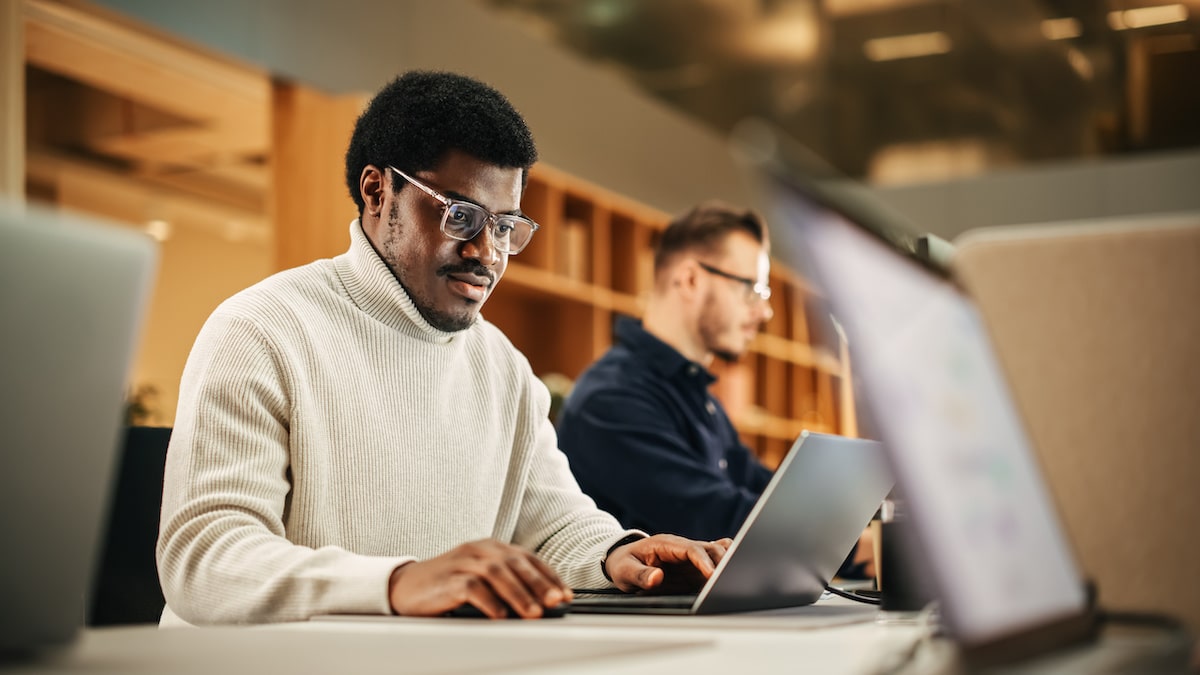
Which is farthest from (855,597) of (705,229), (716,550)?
(705,229)

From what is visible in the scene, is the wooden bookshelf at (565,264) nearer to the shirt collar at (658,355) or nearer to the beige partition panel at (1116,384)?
the shirt collar at (658,355)

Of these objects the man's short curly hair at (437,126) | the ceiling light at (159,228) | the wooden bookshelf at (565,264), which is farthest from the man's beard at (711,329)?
the ceiling light at (159,228)

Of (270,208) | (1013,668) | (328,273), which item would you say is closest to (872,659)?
(1013,668)

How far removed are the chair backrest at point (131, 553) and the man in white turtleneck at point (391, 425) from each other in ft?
0.95

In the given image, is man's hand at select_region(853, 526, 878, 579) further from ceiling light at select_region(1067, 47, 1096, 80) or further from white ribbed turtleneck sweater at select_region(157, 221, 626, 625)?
ceiling light at select_region(1067, 47, 1096, 80)

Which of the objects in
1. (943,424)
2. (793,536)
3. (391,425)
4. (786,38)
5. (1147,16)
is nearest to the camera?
(943,424)

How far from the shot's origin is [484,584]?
108 cm

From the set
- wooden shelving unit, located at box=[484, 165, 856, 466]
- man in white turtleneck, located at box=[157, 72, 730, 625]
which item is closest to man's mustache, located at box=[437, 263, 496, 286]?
man in white turtleneck, located at box=[157, 72, 730, 625]

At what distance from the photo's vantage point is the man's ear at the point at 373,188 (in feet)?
5.51

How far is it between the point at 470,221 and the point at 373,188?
198mm

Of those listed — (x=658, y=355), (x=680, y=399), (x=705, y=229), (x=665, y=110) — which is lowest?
(x=680, y=399)

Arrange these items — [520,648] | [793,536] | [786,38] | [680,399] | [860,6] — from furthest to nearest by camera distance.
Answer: [786,38], [860,6], [680,399], [793,536], [520,648]

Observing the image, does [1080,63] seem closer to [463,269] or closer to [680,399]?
[680,399]

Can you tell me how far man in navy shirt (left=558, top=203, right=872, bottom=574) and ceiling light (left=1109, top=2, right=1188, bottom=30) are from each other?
168 inches
